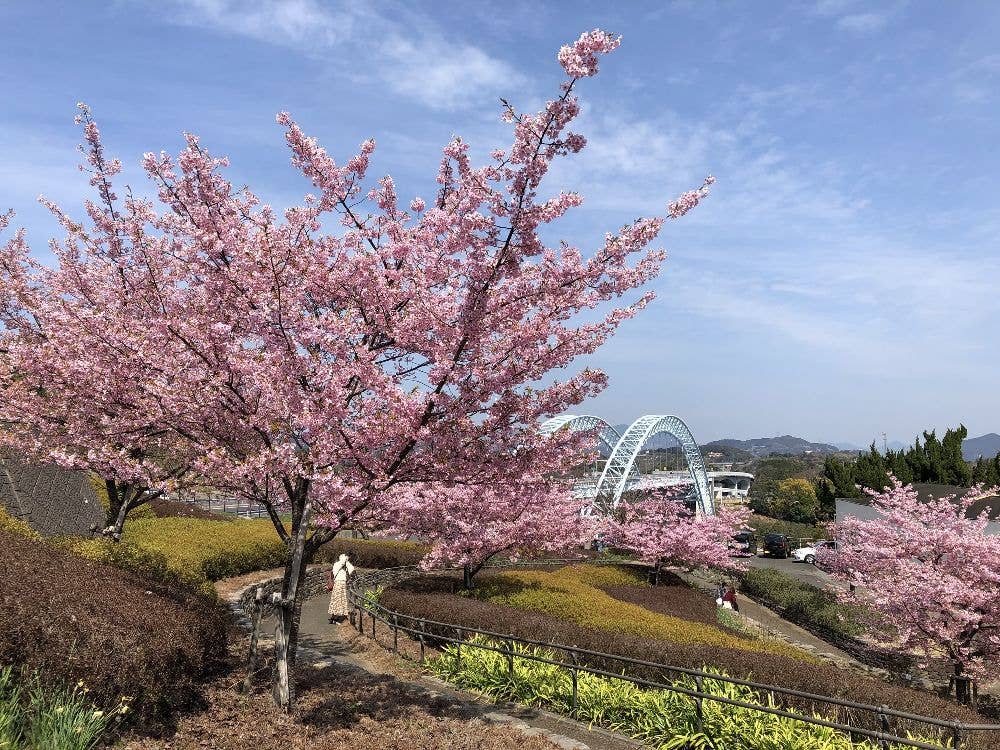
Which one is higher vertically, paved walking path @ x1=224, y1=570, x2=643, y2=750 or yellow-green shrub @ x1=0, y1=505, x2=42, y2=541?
yellow-green shrub @ x1=0, y1=505, x2=42, y2=541

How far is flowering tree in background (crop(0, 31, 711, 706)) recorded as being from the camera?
24.0ft

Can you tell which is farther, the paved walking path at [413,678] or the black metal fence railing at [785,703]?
the paved walking path at [413,678]

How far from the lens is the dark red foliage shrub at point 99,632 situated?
6.09 m

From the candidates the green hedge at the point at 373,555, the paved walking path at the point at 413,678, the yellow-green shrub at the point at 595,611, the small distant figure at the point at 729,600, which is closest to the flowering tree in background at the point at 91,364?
the paved walking path at the point at 413,678

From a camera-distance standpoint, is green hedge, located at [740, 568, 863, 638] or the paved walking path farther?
green hedge, located at [740, 568, 863, 638]

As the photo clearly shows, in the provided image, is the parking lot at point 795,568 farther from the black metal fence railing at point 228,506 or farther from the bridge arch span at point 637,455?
the black metal fence railing at point 228,506

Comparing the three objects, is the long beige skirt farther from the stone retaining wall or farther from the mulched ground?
the mulched ground

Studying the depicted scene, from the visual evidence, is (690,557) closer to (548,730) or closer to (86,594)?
(548,730)

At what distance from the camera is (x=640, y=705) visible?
9.41m

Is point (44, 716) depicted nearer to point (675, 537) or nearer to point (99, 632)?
point (99, 632)

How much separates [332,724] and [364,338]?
4.46m

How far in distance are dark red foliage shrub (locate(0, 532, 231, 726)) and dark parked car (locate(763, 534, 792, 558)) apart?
5042cm

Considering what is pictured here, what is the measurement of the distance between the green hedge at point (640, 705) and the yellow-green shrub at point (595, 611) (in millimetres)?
3447

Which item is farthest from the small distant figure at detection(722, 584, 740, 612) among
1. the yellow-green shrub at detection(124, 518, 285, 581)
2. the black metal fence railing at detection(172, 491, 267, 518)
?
the black metal fence railing at detection(172, 491, 267, 518)
